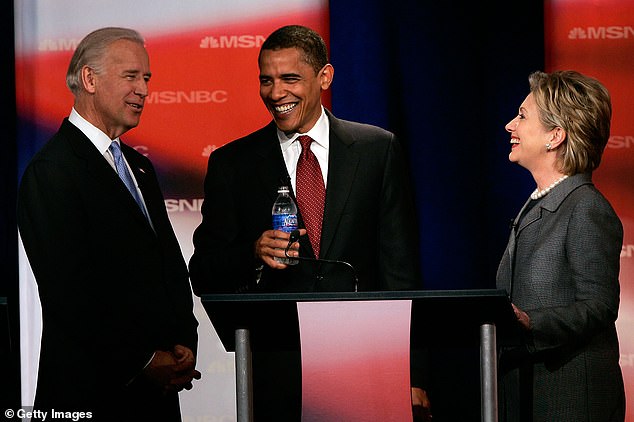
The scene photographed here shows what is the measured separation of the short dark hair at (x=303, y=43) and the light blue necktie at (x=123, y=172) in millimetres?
746

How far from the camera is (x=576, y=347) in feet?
10.7

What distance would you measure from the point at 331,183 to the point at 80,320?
1.11 metres

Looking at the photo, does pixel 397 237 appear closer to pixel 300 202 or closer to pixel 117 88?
pixel 300 202

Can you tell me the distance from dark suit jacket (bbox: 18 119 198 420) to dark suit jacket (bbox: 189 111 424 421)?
0.24 metres

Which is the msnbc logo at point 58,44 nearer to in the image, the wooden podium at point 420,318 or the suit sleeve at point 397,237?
the suit sleeve at point 397,237

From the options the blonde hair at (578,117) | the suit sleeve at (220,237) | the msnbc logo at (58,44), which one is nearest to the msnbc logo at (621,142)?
the blonde hair at (578,117)

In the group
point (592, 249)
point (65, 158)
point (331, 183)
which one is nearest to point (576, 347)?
point (592, 249)

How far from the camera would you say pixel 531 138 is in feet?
11.8

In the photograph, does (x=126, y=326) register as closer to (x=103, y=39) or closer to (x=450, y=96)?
(x=103, y=39)

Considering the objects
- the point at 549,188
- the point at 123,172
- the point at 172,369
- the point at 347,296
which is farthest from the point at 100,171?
the point at 549,188

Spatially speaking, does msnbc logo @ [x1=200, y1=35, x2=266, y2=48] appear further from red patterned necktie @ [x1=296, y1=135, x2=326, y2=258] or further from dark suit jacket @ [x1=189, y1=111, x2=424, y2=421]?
red patterned necktie @ [x1=296, y1=135, x2=326, y2=258]

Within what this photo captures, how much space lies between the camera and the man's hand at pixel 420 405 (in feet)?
9.53

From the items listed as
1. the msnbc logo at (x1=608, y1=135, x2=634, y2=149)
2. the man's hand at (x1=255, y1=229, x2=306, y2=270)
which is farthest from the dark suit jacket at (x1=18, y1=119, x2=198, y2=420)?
the msnbc logo at (x1=608, y1=135, x2=634, y2=149)

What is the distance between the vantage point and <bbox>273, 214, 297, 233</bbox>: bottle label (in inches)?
140
